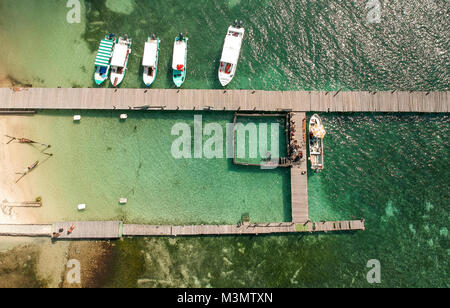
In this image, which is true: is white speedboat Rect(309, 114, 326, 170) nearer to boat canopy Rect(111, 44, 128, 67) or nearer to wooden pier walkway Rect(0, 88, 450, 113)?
wooden pier walkway Rect(0, 88, 450, 113)

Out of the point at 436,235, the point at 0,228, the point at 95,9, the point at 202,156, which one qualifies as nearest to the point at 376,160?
the point at 436,235

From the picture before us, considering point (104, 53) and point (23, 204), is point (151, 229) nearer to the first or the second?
point (23, 204)

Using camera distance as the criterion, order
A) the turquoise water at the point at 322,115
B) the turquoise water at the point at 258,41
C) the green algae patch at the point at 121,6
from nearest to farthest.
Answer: the turquoise water at the point at 322,115, the turquoise water at the point at 258,41, the green algae patch at the point at 121,6

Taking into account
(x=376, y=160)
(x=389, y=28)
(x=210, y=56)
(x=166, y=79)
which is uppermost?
(x=389, y=28)

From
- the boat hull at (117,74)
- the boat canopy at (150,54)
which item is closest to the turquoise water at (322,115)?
the boat hull at (117,74)

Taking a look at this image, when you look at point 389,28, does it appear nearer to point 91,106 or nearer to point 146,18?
point 146,18

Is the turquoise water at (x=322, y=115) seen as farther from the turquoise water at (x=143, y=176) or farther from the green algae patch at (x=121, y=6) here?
the turquoise water at (x=143, y=176)

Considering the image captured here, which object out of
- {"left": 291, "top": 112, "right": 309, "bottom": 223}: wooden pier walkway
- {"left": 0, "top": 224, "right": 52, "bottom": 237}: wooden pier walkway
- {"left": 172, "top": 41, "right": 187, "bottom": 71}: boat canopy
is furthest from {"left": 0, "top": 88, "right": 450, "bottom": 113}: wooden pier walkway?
{"left": 0, "top": 224, "right": 52, "bottom": 237}: wooden pier walkway
